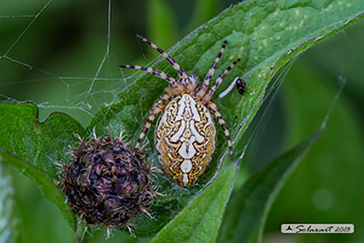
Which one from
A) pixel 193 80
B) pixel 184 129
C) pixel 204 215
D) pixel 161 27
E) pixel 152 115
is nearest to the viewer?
pixel 204 215

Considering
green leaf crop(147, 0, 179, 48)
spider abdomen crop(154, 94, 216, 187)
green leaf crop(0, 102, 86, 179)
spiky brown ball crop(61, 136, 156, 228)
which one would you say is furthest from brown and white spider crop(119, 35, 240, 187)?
green leaf crop(147, 0, 179, 48)

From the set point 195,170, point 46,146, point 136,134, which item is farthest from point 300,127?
point 46,146

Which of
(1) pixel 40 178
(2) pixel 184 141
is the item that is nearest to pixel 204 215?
(1) pixel 40 178

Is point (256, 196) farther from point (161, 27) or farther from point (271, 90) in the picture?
point (161, 27)

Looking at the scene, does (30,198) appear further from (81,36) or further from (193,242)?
(81,36)

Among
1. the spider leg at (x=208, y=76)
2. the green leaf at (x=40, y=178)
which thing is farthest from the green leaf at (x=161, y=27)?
the green leaf at (x=40, y=178)

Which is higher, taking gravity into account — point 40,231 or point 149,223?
point 149,223

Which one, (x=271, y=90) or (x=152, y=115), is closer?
(x=152, y=115)
